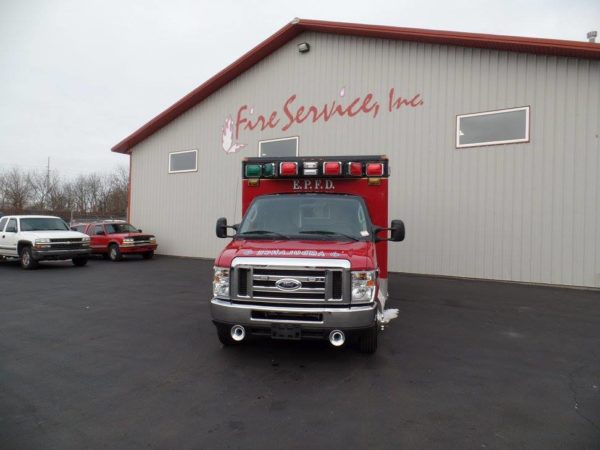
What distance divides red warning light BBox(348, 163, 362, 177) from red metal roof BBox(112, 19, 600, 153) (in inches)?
288

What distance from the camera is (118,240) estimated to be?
55.9 ft

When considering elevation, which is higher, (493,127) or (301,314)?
(493,127)

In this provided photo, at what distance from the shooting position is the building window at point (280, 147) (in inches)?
602

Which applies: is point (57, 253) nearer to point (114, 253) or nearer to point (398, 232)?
point (114, 253)

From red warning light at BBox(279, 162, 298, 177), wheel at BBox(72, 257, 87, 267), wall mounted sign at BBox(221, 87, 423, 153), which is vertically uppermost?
wall mounted sign at BBox(221, 87, 423, 153)

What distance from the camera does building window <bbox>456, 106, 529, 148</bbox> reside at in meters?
11.2

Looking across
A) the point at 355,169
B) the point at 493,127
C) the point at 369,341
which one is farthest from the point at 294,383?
the point at 493,127

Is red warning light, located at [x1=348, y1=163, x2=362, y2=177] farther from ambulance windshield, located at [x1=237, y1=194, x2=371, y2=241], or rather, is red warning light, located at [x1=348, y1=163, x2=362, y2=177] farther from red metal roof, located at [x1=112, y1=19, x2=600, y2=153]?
red metal roof, located at [x1=112, y1=19, x2=600, y2=153]

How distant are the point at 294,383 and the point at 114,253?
15.1 meters

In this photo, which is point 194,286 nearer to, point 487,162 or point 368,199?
point 368,199

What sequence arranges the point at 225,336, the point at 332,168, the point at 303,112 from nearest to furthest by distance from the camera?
the point at 225,336 < the point at 332,168 < the point at 303,112

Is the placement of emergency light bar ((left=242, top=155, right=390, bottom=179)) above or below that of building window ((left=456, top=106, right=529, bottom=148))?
below

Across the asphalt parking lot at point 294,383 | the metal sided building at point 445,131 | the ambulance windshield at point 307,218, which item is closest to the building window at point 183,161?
the metal sided building at point 445,131


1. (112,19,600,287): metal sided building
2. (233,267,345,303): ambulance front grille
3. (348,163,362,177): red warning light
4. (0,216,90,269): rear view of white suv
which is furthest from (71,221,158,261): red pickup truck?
(233,267,345,303): ambulance front grille
